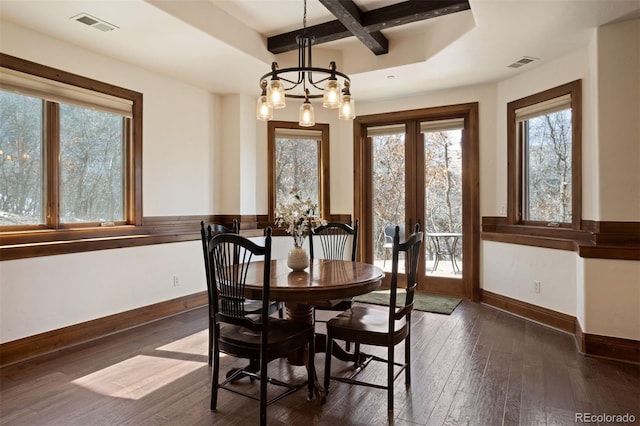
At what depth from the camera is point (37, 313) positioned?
3090 mm

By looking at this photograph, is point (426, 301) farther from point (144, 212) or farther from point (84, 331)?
point (84, 331)

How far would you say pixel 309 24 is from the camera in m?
3.75

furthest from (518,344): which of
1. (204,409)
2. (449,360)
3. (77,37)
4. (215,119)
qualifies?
(77,37)

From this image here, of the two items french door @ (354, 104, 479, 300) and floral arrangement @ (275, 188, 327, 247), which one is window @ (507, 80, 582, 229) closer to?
french door @ (354, 104, 479, 300)

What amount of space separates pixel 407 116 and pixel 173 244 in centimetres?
343

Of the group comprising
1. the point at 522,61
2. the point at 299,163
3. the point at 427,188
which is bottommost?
the point at 427,188

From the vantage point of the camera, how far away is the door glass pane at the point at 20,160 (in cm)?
308

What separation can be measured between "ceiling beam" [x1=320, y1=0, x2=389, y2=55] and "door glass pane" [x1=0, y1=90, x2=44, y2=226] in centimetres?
262

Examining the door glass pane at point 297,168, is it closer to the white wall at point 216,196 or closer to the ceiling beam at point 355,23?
the white wall at point 216,196

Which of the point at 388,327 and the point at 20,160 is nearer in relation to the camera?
the point at 388,327

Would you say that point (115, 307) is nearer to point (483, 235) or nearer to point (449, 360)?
point (449, 360)

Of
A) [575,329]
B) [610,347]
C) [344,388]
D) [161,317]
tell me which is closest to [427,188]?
[575,329]

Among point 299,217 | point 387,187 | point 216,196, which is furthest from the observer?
point 387,187

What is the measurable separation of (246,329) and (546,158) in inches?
142
